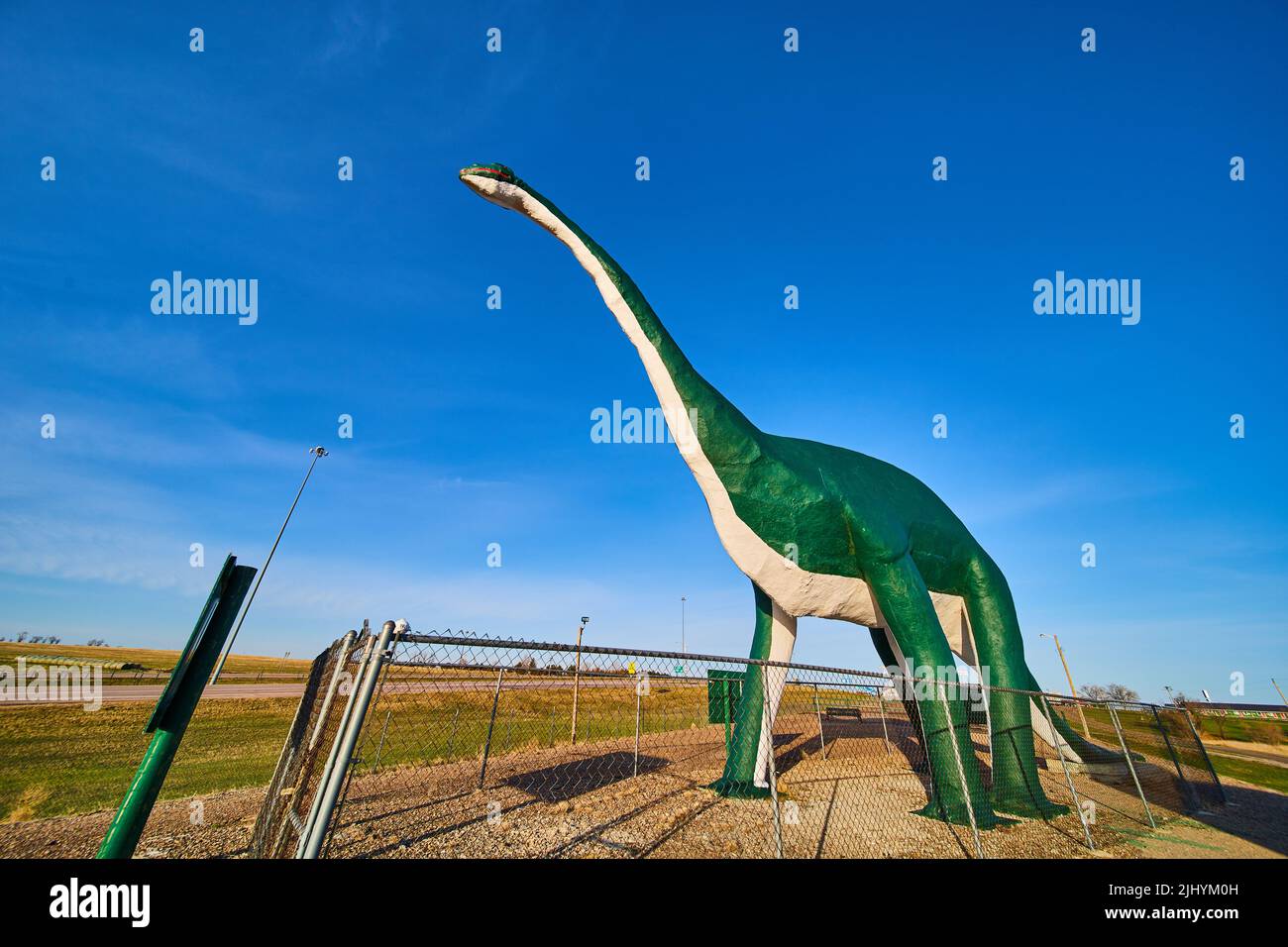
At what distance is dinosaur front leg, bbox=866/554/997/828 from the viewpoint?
5.98m

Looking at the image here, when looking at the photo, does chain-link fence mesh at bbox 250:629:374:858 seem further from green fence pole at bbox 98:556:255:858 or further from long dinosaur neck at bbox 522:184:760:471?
long dinosaur neck at bbox 522:184:760:471

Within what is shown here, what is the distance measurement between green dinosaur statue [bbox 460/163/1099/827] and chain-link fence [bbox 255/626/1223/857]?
0.05 meters

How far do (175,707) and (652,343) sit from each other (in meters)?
4.94

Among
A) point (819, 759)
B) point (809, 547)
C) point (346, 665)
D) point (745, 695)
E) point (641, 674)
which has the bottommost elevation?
point (819, 759)

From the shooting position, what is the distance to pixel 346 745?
2572 mm

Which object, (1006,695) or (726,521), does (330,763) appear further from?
(1006,695)

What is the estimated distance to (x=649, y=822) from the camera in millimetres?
5652

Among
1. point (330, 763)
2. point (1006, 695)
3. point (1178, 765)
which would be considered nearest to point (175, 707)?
point (330, 763)

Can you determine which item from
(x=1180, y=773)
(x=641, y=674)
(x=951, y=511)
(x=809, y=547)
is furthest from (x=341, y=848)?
(x=1180, y=773)

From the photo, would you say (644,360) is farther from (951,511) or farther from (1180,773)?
(1180,773)

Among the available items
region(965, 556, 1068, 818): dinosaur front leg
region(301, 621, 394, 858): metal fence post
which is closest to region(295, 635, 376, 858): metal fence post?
region(301, 621, 394, 858): metal fence post

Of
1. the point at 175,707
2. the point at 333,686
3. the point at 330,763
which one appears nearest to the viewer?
the point at 175,707

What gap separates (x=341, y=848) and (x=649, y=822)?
9.31 feet
